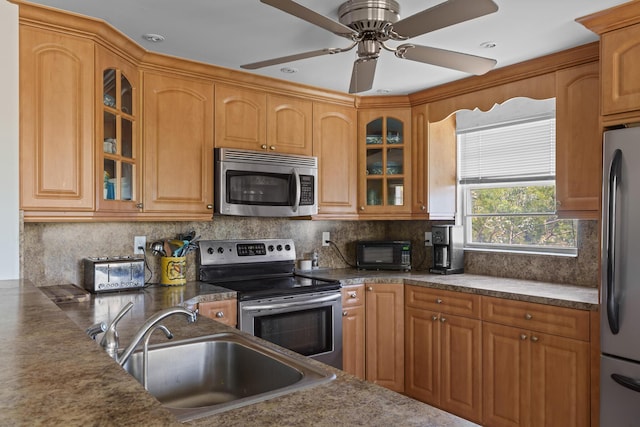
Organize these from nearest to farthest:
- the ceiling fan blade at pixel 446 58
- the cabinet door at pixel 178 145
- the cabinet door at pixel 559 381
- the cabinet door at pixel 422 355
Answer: the ceiling fan blade at pixel 446 58 → the cabinet door at pixel 559 381 → the cabinet door at pixel 178 145 → the cabinet door at pixel 422 355

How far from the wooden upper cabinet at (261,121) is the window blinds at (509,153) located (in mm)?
1286

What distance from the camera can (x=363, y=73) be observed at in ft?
7.61

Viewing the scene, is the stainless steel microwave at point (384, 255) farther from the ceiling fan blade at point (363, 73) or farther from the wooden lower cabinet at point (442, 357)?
the ceiling fan blade at point (363, 73)

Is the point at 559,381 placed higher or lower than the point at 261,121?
lower

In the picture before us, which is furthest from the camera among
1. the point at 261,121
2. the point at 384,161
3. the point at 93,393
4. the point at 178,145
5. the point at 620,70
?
the point at 384,161

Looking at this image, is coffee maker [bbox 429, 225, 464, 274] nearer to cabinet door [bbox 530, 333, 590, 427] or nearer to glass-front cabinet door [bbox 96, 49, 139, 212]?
cabinet door [bbox 530, 333, 590, 427]

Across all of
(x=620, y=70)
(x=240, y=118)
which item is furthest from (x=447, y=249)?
(x=240, y=118)

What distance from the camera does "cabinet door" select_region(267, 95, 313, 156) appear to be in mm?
3430

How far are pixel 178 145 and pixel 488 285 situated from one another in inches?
85.7

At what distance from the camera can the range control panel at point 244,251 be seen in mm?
3365

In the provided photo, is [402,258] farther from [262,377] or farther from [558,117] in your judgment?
[262,377]

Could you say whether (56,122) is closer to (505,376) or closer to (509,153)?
(505,376)

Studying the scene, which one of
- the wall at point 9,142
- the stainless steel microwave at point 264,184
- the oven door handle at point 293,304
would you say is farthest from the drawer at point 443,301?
the wall at point 9,142

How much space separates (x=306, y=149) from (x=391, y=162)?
730mm
